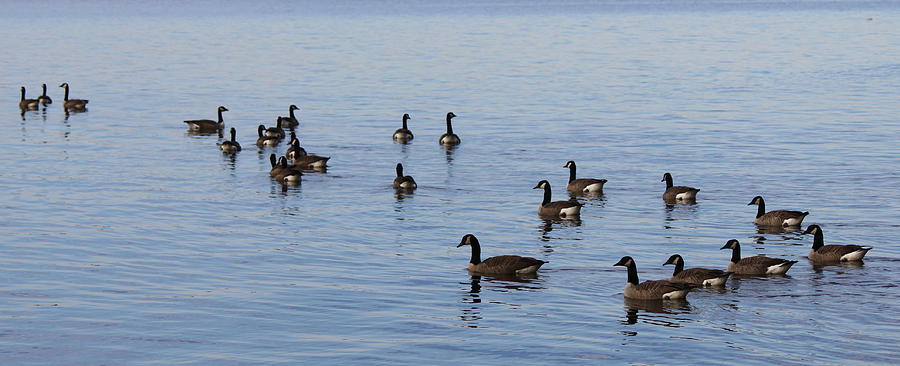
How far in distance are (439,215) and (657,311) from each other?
11866 mm

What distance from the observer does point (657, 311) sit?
977 inches

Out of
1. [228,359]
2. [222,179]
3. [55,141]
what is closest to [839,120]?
[222,179]

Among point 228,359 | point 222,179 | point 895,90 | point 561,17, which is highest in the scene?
point 561,17

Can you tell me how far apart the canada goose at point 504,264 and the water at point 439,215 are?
0.40m

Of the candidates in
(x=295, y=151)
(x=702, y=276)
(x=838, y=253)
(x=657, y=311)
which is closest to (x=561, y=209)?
(x=838, y=253)

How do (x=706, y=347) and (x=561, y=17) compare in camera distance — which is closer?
(x=706, y=347)

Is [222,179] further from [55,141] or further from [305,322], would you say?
[305,322]

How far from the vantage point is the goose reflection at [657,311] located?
23984mm

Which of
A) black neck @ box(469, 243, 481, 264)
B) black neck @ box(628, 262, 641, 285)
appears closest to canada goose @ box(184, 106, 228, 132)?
black neck @ box(469, 243, 481, 264)

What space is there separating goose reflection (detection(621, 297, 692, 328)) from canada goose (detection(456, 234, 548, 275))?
270cm

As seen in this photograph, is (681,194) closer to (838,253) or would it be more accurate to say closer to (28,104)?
(838,253)

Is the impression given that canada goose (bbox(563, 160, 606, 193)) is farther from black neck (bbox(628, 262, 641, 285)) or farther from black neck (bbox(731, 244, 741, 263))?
black neck (bbox(628, 262, 641, 285))

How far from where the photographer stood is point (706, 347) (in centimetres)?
2189

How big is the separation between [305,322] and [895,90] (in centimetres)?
5603
